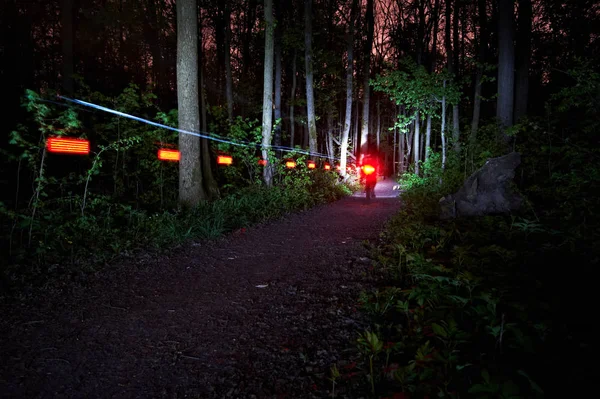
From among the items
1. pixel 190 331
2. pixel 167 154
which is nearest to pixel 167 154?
pixel 167 154

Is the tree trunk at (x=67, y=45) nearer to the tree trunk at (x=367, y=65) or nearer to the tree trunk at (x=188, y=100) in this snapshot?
the tree trunk at (x=188, y=100)

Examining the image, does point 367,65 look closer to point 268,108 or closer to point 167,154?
point 268,108

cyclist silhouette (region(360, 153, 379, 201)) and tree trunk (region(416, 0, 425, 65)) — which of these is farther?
tree trunk (region(416, 0, 425, 65))

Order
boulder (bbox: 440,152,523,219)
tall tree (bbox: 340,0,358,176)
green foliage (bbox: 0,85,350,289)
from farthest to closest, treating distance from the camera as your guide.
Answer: tall tree (bbox: 340,0,358,176), boulder (bbox: 440,152,523,219), green foliage (bbox: 0,85,350,289)

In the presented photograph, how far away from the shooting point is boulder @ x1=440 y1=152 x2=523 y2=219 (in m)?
6.42

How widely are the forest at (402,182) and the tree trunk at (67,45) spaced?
108 mm

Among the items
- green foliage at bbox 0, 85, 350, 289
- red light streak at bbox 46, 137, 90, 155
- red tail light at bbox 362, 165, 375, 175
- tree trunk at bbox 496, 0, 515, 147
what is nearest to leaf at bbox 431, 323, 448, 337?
green foliage at bbox 0, 85, 350, 289

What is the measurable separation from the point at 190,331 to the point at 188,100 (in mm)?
6309

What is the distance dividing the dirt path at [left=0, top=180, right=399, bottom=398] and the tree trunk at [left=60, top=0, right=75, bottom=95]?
10.2 m

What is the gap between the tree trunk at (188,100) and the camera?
761 cm

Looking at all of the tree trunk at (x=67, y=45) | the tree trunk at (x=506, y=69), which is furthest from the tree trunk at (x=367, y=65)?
the tree trunk at (x=67, y=45)

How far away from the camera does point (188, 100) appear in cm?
775

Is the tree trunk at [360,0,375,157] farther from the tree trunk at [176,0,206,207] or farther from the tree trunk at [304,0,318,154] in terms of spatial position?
the tree trunk at [176,0,206,207]

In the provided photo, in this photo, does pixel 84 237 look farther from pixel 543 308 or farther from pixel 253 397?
pixel 543 308
